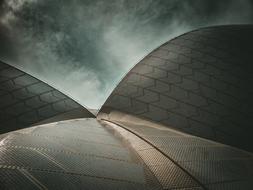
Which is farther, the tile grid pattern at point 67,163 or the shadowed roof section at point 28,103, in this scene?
the shadowed roof section at point 28,103

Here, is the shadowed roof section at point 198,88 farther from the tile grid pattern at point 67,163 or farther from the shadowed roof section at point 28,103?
the tile grid pattern at point 67,163

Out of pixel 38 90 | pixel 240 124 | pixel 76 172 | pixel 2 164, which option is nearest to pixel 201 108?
pixel 240 124

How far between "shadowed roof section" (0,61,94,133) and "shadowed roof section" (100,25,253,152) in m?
1.11

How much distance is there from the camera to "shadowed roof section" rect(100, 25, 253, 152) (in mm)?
6719

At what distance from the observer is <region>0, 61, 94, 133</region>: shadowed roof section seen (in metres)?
6.72

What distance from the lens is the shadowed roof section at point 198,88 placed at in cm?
672

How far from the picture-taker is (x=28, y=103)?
721cm

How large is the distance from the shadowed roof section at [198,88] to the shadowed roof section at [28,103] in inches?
43.8

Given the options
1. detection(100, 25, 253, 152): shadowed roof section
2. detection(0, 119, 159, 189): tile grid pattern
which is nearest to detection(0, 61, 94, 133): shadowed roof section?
detection(100, 25, 253, 152): shadowed roof section

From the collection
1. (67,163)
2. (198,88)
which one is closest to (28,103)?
(67,163)

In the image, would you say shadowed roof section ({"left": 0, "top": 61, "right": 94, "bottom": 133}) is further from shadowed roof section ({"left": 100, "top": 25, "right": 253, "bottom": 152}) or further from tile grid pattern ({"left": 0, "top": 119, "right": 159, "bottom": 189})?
tile grid pattern ({"left": 0, "top": 119, "right": 159, "bottom": 189})

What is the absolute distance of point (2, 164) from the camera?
116 inches

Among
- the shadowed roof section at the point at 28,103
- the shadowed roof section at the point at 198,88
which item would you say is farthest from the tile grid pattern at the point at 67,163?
the shadowed roof section at the point at 198,88

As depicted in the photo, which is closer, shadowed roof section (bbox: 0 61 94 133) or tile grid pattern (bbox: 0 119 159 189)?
tile grid pattern (bbox: 0 119 159 189)
